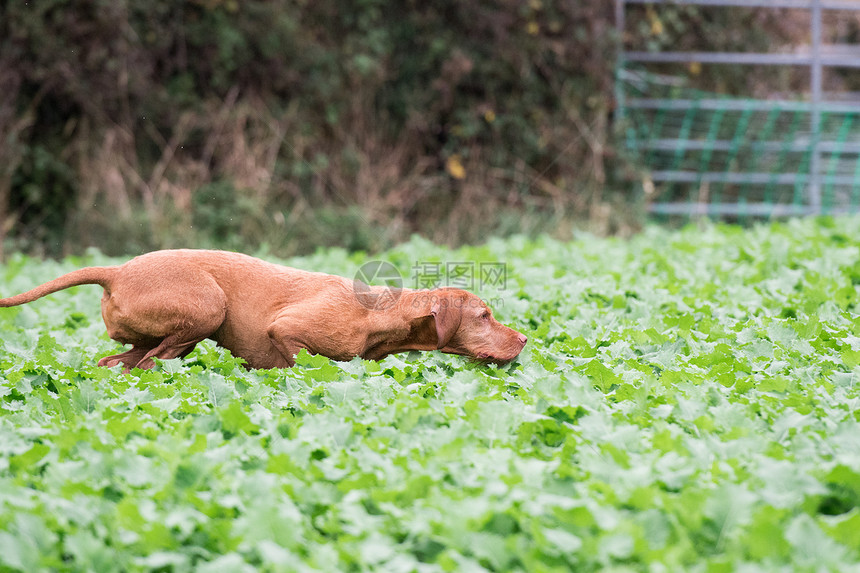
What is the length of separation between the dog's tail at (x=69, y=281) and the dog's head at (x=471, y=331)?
1.39 m

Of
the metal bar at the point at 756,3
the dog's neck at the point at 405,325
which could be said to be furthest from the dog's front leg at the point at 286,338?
the metal bar at the point at 756,3

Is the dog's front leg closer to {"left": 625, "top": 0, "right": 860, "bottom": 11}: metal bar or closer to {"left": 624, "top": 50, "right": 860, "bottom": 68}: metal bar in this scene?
{"left": 624, "top": 50, "right": 860, "bottom": 68}: metal bar

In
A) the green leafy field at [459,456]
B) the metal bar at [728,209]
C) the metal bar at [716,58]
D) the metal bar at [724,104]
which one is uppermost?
the metal bar at [716,58]

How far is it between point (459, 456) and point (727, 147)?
1194 cm

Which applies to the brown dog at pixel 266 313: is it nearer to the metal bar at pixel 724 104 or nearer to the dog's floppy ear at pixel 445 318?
the dog's floppy ear at pixel 445 318

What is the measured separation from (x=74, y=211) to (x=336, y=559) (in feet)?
30.9

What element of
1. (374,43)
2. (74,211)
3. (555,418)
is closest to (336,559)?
(555,418)

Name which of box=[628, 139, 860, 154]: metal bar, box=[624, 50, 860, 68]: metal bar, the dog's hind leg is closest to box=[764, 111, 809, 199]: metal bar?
box=[628, 139, 860, 154]: metal bar

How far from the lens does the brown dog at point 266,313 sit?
3.73 metres

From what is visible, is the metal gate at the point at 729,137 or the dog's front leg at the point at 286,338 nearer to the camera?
the dog's front leg at the point at 286,338

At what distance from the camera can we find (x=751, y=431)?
2748 mm

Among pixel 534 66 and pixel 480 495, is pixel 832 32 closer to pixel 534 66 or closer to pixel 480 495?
pixel 534 66

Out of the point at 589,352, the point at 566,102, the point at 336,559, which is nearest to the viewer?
the point at 336,559

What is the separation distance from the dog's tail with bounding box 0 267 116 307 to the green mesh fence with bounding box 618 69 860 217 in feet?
33.7
